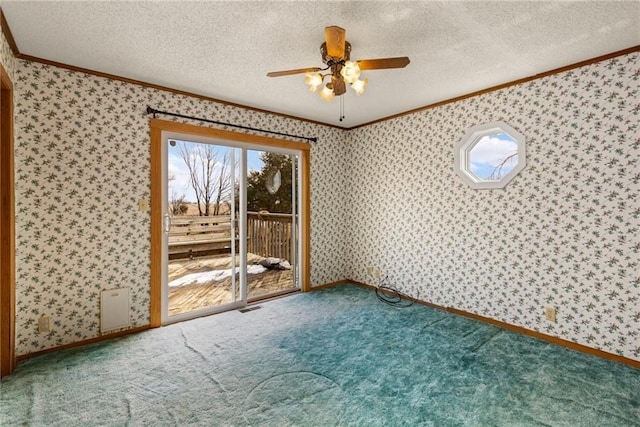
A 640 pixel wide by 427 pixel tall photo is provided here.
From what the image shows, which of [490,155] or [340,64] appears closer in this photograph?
[340,64]

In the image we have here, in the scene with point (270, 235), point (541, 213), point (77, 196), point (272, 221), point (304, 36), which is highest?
point (304, 36)

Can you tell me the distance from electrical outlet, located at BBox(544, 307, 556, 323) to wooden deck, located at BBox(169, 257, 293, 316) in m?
3.02

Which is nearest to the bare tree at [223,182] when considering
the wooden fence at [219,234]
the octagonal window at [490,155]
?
the wooden fence at [219,234]

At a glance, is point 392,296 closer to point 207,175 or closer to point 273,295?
point 273,295

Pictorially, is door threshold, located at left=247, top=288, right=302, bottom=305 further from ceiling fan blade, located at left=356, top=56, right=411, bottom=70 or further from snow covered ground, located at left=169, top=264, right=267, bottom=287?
ceiling fan blade, located at left=356, top=56, right=411, bottom=70

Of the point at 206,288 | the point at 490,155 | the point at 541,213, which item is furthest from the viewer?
the point at 206,288

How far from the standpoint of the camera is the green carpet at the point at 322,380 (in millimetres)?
1861

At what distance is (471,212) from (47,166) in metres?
4.16

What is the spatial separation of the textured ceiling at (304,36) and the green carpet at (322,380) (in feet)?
8.20

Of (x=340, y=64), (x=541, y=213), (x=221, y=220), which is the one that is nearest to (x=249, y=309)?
(x=221, y=220)

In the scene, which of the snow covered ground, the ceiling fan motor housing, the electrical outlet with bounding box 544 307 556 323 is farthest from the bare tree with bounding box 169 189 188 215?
the electrical outlet with bounding box 544 307 556 323

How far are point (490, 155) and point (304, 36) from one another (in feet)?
7.87

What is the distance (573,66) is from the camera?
2662 mm

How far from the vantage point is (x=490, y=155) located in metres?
3.35
